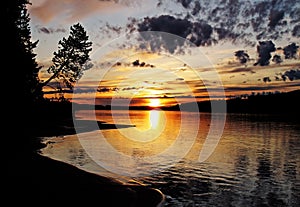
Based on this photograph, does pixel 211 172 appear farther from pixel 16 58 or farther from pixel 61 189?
pixel 16 58

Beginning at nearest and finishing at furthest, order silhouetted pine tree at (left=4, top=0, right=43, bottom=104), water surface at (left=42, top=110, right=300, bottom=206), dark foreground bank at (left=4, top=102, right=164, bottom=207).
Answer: dark foreground bank at (left=4, top=102, right=164, bottom=207)
water surface at (left=42, top=110, right=300, bottom=206)
silhouetted pine tree at (left=4, top=0, right=43, bottom=104)

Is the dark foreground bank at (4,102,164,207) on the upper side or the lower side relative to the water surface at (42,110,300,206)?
upper

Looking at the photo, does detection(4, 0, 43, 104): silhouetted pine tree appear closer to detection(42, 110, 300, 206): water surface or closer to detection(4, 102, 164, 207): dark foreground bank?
detection(4, 102, 164, 207): dark foreground bank

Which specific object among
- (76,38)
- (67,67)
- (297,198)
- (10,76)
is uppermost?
(76,38)

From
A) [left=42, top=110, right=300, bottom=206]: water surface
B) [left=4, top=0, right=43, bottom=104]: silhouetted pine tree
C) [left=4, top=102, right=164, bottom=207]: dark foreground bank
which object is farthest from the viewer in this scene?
[left=4, top=0, right=43, bottom=104]: silhouetted pine tree

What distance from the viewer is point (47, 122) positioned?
258 ft

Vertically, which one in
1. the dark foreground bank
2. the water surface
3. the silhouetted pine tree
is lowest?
A: the water surface

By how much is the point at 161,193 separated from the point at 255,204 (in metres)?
6.21

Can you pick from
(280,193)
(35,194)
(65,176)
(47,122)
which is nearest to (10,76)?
(65,176)

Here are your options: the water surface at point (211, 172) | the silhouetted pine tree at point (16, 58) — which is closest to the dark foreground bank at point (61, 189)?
the water surface at point (211, 172)

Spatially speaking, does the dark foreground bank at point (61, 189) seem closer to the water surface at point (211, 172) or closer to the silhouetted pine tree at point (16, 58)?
the water surface at point (211, 172)

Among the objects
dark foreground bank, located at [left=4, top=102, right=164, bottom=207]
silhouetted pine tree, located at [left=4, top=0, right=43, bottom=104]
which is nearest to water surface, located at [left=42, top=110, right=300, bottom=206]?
dark foreground bank, located at [left=4, top=102, right=164, bottom=207]

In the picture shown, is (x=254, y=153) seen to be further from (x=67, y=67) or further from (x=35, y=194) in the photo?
(x=35, y=194)

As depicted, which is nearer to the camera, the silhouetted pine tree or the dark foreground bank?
the dark foreground bank
